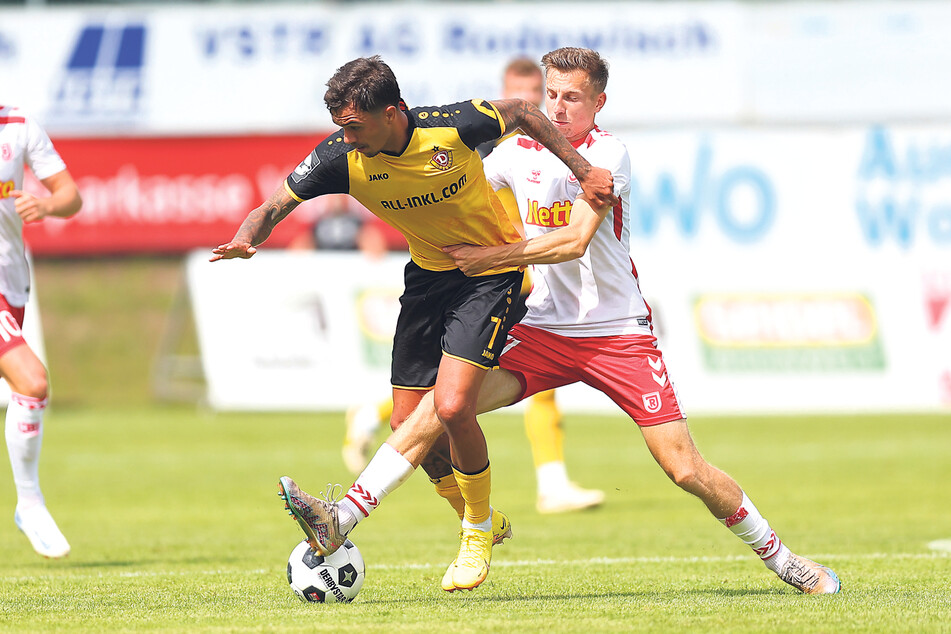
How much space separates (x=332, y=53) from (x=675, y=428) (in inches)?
666

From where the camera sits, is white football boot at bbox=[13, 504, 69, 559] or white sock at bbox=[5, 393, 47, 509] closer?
white football boot at bbox=[13, 504, 69, 559]

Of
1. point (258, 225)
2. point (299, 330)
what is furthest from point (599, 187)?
point (299, 330)

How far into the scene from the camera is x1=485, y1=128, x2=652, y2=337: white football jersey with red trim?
654 cm

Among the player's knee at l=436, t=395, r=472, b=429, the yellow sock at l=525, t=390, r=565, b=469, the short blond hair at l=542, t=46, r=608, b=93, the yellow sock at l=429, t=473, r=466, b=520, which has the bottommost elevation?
the yellow sock at l=525, t=390, r=565, b=469

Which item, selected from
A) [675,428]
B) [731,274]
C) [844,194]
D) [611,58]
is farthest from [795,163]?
[675,428]

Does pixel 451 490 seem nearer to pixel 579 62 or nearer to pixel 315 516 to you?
pixel 315 516

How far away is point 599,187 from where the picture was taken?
6109 mm

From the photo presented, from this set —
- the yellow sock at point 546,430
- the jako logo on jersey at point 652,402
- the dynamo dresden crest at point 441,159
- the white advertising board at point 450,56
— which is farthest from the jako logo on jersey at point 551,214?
the white advertising board at point 450,56

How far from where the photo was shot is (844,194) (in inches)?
752

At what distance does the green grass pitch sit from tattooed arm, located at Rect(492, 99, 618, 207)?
1.79 metres

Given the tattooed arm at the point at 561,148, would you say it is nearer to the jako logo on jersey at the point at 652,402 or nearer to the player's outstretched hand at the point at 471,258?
the player's outstretched hand at the point at 471,258

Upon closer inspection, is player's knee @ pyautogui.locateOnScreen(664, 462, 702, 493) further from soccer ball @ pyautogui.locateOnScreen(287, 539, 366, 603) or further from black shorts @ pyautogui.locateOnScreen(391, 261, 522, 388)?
soccer ball @ pyautogui.locateOnScreen(287, 539, 366, 603)

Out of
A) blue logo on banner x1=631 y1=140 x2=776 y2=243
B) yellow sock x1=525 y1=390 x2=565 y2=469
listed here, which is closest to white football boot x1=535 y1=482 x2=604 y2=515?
yellow sock x1=525 y1=390 x2=565 y2=469

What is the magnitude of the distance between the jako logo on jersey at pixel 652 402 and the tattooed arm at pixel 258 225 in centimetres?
181
